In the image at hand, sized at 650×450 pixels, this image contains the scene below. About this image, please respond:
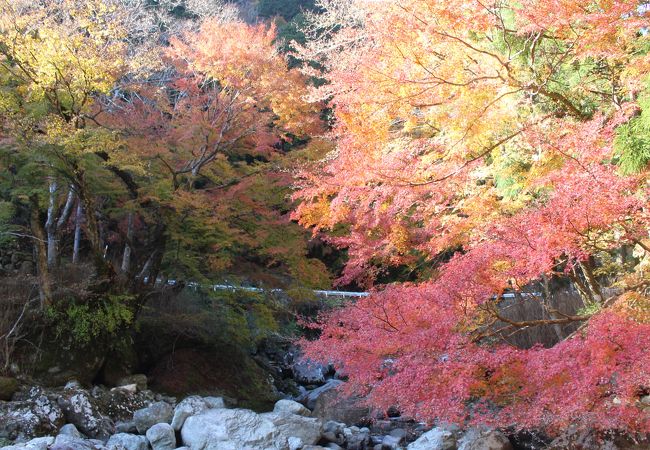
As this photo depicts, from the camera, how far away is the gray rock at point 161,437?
8.15 m

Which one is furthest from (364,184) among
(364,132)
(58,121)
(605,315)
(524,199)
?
(58,121)

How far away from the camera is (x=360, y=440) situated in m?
8.92

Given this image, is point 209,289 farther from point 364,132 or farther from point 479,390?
point 479,390

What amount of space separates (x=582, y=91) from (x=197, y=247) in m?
7.60

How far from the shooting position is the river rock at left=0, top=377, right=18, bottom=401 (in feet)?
27.9

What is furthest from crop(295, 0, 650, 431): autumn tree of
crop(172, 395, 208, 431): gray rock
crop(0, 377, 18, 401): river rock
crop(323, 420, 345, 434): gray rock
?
crop(0, 377, 18, 401): river rock

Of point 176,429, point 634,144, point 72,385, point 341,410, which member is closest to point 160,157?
point 72,385

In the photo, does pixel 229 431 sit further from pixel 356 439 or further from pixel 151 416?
pixel 356 439

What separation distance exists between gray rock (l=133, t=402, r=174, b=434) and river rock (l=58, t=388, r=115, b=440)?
14.8 inches

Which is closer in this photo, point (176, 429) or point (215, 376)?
point (176, 429)

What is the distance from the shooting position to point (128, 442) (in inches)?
316

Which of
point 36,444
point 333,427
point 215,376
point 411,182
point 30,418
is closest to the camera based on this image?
point 36,444

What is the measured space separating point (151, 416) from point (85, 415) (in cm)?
95

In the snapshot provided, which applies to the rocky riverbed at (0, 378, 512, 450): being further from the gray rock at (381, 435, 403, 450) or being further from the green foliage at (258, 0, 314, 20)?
the green foliage at (258, 0, 314, 20)
